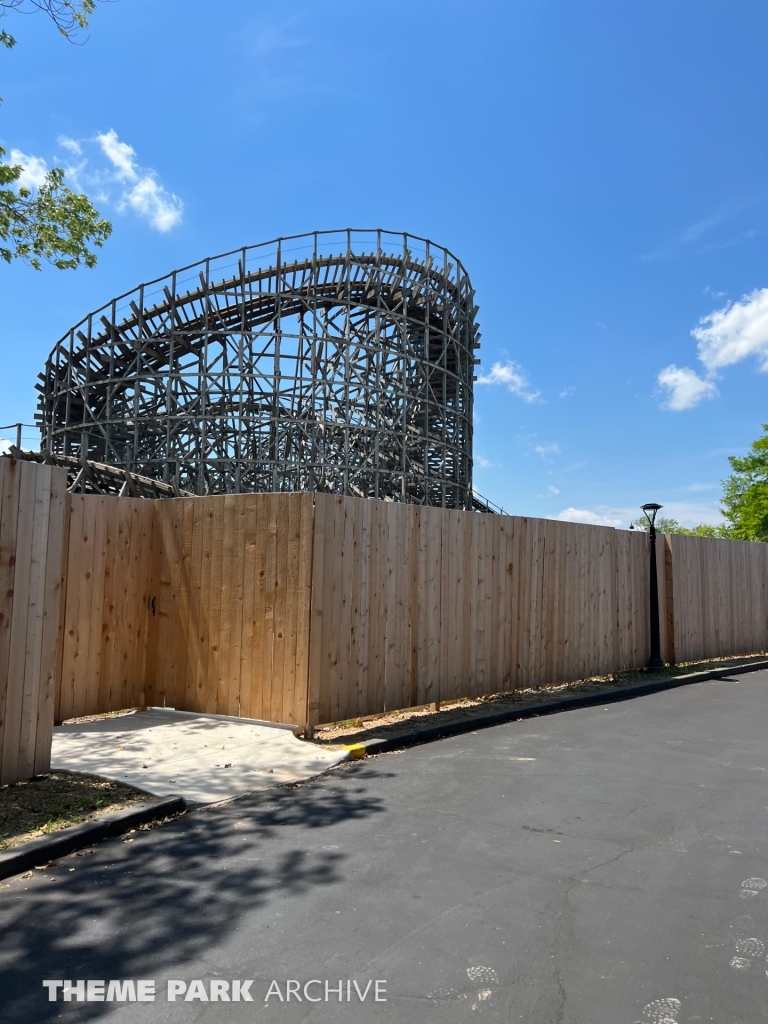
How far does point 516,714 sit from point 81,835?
207 inches

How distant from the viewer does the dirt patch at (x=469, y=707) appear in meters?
7.15

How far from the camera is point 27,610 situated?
17.7 ft

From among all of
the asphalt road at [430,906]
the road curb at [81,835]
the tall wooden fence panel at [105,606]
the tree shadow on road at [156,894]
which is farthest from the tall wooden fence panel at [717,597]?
the road curb at [81,835]

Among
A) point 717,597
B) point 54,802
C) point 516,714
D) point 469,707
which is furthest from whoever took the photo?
point 717,597

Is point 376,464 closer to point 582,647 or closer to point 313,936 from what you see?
point 582,647

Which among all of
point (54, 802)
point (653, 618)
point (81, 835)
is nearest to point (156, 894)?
point (81, 835)

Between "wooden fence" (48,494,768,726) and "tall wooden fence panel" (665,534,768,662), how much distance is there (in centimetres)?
471

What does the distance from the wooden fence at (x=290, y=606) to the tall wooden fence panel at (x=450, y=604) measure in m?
0.02

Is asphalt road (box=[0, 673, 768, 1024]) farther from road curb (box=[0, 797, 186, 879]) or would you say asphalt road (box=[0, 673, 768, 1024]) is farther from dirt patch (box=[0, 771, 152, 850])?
dirt patch (box=[0, 771, 152, 850])

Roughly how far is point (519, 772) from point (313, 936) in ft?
10.4

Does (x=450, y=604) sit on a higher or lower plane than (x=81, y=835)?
higher

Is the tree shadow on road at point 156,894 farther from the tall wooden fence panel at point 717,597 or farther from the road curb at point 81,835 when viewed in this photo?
the tall wooden fence panel at point 717,597

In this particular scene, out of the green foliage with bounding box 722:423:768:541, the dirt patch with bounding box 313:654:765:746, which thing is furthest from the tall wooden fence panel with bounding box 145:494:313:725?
the green foliage with bounding box 722:423:768:541

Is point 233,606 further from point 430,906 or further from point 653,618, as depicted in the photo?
point 653,618
